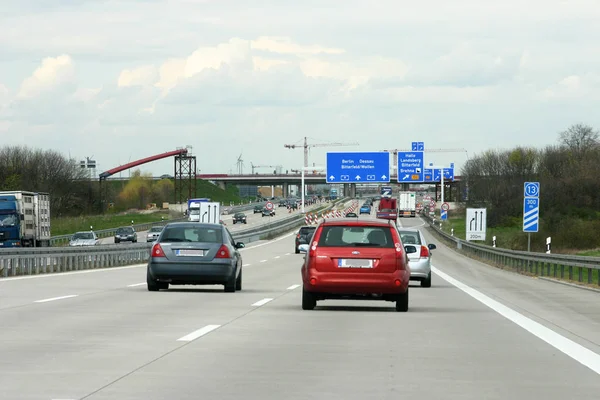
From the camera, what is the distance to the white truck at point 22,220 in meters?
52.4

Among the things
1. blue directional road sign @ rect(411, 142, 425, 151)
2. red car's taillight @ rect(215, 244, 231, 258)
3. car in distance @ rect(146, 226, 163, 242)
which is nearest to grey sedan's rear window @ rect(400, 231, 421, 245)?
red car's taillight @ rect(215, 244, 231, 258)

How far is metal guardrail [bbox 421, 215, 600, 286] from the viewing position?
31.5m

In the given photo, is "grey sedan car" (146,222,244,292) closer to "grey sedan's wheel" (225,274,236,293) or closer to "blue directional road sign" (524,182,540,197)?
"grey sedan's wheel" (225,274,236,293)

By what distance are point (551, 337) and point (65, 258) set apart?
25.6 m

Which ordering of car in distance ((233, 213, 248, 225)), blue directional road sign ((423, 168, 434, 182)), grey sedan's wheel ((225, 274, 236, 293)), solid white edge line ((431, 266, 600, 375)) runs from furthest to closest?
car in distance ((233, 213, 248, 225)) < blue directional road sign ((423, 168, 434, 182)) < grey sedan's wheel ((225, 274, 236, 293)) < solid white edge line ((431, 266, 600, 375))

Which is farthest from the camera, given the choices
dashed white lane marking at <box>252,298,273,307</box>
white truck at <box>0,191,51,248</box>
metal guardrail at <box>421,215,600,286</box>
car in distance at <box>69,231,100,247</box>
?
car in distance at <box>69,231,100,247</box>

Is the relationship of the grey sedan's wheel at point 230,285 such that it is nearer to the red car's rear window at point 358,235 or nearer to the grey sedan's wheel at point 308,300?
the grey sedan's wheel at point 308,300

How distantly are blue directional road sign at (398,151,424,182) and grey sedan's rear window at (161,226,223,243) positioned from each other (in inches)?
2731

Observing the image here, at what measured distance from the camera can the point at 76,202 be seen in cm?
14450

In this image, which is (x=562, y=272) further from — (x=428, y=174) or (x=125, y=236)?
(x=428, y=174)

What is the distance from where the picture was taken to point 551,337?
1421 centimetres

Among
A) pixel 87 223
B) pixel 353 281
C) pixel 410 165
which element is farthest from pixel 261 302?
pixel 87 223

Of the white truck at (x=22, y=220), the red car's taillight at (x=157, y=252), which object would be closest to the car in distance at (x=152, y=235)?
the white truck at (x=22, y=220)

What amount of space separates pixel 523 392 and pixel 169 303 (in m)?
11.3
